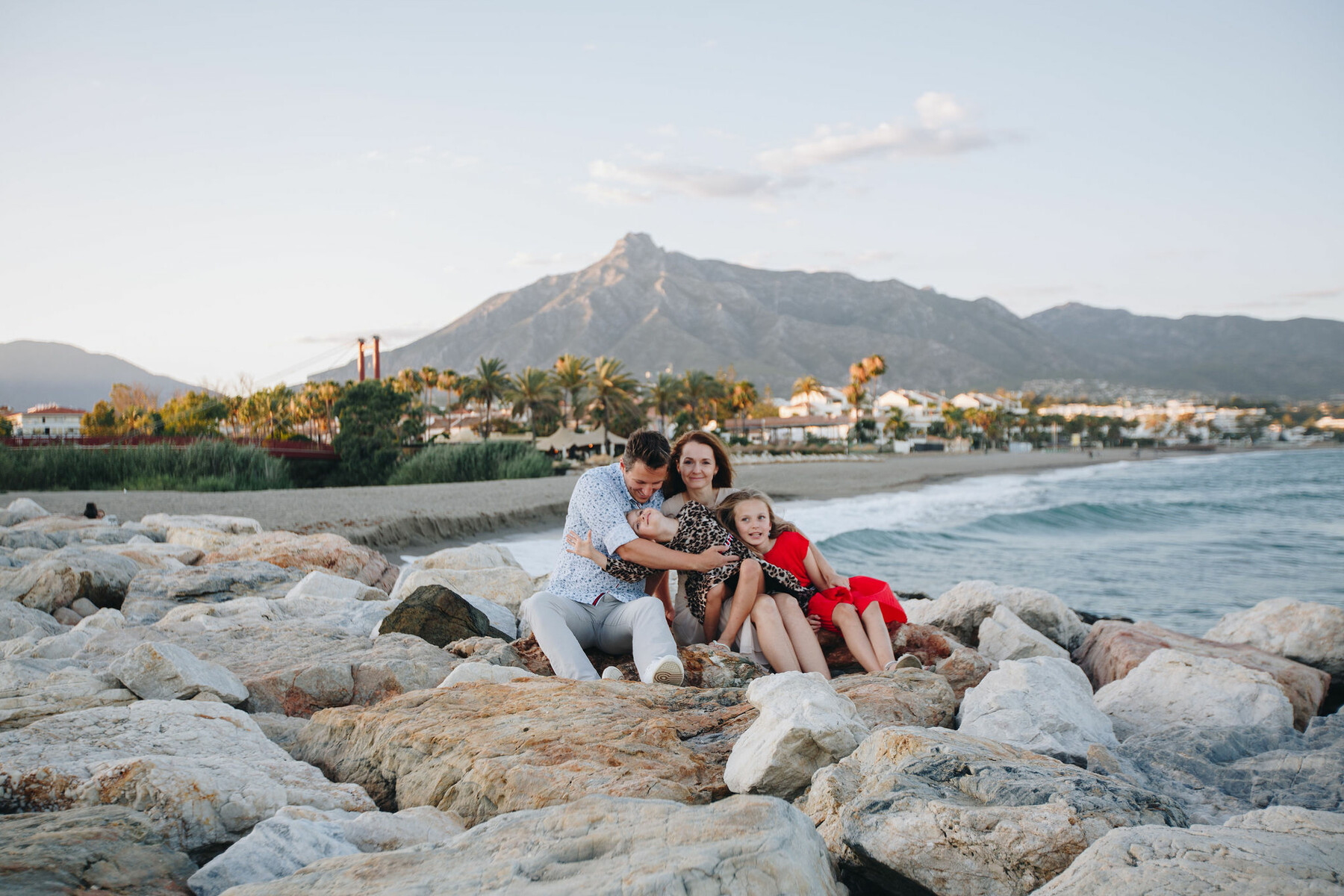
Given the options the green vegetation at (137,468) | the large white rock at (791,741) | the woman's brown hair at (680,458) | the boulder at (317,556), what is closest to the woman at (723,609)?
the woman's brown hair at (680,458)

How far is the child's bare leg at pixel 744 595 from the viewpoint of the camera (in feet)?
13.7

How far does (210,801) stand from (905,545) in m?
15.8

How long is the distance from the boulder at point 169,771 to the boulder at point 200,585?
2870mm

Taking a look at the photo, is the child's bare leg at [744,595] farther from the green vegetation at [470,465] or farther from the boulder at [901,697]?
the green vegetation at [470,465]

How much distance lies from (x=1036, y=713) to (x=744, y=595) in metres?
1.43

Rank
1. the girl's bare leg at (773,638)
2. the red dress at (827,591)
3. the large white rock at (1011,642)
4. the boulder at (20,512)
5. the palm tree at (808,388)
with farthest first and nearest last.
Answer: the palm tree at (808,388), the boulder at (20,512), the large white rock at (1011,642), the red dress at (827,591), the girl's bare leg at (773,638)

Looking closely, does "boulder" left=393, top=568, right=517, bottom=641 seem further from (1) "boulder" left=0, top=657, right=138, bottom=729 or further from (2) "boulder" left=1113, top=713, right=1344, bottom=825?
(2) "boulder" left=1113, top=713, right=1344, bottom=825

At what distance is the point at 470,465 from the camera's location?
27.8 metres

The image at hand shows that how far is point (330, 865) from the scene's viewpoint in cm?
177

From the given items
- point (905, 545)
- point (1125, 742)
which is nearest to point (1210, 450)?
point (905, 545)

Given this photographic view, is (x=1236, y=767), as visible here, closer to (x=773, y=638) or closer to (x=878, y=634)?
(x=878, y=634)

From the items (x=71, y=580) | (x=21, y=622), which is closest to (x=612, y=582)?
(x=21, y=622)

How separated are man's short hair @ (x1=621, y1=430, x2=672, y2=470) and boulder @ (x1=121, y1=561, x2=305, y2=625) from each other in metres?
3.43

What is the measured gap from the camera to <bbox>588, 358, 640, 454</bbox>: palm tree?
57406mm
